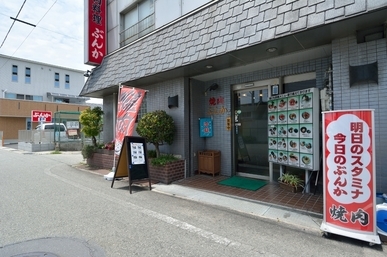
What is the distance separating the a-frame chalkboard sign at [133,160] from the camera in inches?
225

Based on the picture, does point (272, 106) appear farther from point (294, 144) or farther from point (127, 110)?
point (127, 110)

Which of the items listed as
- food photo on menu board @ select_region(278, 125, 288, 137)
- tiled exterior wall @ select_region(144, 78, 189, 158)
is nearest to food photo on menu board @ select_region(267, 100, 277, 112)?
food photo on menu board @ select_region(278, 125, 288, 137)

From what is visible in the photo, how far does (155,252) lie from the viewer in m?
2.85

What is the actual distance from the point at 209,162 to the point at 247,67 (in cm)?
304

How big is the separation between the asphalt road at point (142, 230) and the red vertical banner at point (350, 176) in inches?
9.6

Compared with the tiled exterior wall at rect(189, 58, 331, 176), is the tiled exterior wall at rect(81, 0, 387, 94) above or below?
above

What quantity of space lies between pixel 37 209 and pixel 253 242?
13.8ft

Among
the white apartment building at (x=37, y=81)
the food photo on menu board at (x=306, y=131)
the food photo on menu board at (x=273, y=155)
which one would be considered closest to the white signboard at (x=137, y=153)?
the food photo on menu board at (x=273, y=155)

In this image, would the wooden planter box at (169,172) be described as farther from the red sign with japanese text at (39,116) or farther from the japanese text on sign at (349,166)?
the red sign with japanese text at (39,116)

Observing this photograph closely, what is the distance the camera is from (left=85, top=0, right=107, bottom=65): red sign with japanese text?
9023 millimetres

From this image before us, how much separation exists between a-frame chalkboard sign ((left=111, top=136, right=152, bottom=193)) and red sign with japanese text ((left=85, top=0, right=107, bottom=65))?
5168mm

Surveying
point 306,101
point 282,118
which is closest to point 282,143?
point 282,118

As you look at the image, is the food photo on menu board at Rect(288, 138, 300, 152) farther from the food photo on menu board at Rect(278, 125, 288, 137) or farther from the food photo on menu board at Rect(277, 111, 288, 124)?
the food photo on menu board at Rect(277, 111, 288, 124)

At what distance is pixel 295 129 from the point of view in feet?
17.4
